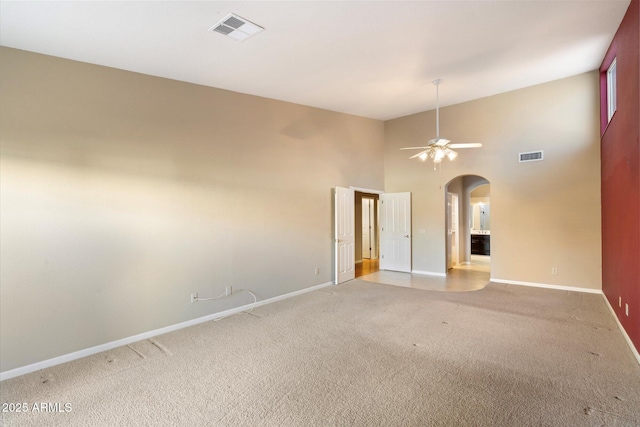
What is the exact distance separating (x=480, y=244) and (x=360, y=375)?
9.54 metres

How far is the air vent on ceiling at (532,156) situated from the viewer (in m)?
5.88

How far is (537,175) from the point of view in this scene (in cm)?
591

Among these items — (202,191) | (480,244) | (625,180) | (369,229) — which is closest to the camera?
(625,180)

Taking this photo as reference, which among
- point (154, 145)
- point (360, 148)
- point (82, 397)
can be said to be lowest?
point (82, 397)

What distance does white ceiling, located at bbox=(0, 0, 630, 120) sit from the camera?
2889 mm

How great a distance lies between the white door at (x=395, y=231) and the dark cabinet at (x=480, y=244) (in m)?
4.65

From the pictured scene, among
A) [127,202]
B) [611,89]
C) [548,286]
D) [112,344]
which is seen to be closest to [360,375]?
[112,344]

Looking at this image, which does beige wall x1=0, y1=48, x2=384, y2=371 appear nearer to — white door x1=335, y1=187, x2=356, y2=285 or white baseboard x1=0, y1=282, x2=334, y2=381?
white baseboard x1=0, y1=282, x2=334, y2=381

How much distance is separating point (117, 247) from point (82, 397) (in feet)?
5.23

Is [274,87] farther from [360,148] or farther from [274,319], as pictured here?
[274,319]

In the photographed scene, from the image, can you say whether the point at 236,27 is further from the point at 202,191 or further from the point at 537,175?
the point at 537,175

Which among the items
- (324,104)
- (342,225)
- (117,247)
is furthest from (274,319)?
(324,104)

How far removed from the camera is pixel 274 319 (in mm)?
4375

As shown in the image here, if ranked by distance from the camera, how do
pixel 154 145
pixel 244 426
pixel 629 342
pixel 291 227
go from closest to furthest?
pixel 244 426 < pixel 629 342 < pixel 154 145 < pixel 291 227
